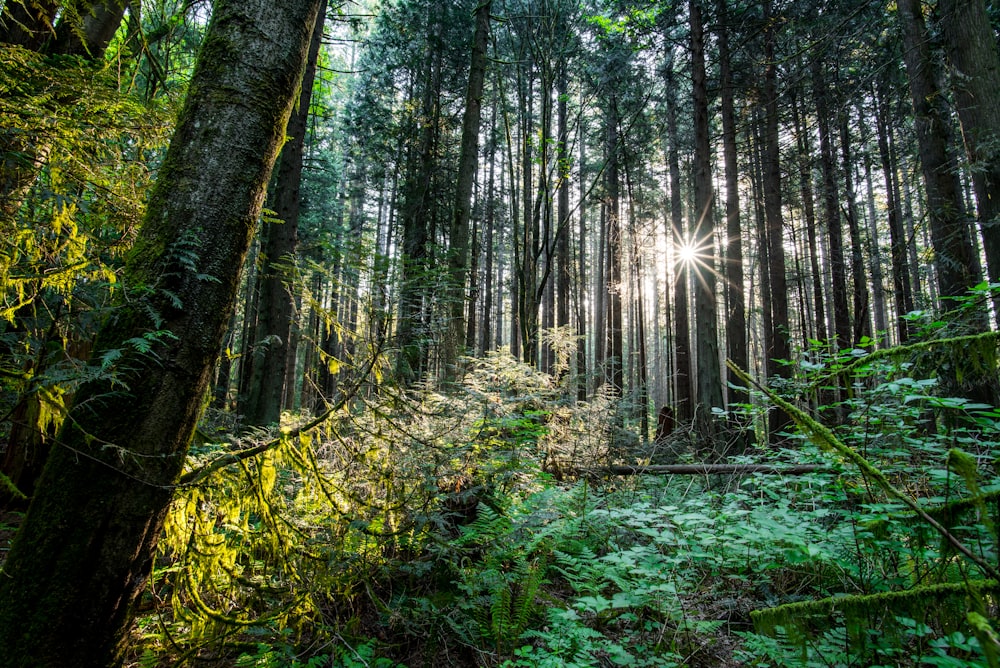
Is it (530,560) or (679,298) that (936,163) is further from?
(530,560)

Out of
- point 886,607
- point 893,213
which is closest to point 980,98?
point 886,607

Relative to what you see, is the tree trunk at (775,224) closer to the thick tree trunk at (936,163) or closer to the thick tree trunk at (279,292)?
the thick tree trunk at (936,163)

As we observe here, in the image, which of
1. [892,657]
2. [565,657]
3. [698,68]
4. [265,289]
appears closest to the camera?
[892,657]

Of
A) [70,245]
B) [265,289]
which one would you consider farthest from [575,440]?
[265,289]

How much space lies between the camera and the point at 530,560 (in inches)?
161

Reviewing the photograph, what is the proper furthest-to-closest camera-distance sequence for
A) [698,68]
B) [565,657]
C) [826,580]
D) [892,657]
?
[698,68] → [826,580] → [565,657] → [892,657]

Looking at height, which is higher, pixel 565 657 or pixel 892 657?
pixel 892 657

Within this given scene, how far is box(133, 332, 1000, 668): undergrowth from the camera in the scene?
8.27ft

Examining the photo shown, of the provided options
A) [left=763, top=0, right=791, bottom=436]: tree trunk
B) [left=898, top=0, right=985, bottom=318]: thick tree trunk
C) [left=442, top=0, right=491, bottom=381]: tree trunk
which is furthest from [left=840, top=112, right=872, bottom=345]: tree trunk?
[left=442, top=0, right=491, bottom=381]: tree trunk

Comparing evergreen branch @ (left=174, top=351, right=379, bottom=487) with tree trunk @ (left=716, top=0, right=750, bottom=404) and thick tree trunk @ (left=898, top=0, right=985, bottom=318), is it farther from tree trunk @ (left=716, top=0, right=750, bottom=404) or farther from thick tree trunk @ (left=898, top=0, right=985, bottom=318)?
tree trunk @ (left=716, top=0, right=750, bottom=404)

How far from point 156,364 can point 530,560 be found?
134 inches

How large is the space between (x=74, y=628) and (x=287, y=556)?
119 cm

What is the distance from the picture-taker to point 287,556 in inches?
114

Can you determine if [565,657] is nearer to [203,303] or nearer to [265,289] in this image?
[203,303]
